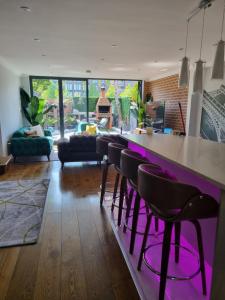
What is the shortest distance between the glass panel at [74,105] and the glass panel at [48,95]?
1.05ft

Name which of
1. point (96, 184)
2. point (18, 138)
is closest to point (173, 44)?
point (96, 184)

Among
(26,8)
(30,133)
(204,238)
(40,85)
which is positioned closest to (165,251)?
(204,238)

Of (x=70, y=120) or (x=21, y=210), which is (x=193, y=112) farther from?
(x=21, y=210)

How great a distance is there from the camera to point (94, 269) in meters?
1.91

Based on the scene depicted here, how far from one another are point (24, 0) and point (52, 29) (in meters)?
0.89

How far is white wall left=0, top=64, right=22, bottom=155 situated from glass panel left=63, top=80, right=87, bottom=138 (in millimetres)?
1686

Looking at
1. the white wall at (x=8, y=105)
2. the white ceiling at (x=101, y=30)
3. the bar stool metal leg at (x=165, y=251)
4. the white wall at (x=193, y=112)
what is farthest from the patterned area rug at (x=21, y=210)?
the white wall at (x=193, y=112)

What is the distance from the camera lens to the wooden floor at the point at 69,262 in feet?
5.54

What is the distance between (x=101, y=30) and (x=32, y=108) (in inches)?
176

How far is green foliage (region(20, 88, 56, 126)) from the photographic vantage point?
6969mm

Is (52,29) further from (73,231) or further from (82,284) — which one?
(82,284)

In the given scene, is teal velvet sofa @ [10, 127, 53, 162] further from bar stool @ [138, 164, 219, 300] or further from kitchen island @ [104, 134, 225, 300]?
bar stool @ [138, 164, 219, 300]

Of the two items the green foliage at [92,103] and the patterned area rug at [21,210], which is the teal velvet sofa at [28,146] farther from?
the green foliage at [92,103]

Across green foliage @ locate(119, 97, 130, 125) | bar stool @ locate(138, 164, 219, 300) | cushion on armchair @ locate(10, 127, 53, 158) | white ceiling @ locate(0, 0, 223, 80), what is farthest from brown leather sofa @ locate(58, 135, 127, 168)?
green foliage @ locate(119, 97, 130, 125)
